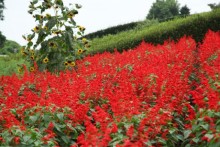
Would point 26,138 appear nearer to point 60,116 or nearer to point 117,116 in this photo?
point 60,116

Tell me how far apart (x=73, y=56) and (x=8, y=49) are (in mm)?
34909

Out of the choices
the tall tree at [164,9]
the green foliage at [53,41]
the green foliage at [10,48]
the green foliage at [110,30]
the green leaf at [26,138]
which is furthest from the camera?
the tall tree at [164,9]

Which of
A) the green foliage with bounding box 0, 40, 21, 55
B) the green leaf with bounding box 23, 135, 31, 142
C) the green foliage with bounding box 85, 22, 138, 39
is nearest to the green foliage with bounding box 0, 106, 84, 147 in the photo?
the green leaf with bounding box 23, 135, 31, 142

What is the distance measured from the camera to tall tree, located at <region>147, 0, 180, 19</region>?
5856 cm

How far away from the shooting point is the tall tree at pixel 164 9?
58562 mm

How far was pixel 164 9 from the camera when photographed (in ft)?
193

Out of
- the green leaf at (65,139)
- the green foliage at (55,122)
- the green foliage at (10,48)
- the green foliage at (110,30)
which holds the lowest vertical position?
the green foliage at (10,48)

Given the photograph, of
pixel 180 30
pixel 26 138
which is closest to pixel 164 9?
pixel 180 30

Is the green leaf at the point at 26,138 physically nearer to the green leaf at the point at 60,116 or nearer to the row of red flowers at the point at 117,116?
the row of red flowers at the point at 117,116

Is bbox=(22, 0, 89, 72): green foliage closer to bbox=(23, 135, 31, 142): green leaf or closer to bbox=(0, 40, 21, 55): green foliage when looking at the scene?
bbox=(23, 135, 31, 142): green leaf

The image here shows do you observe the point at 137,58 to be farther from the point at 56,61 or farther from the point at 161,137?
the point at 161,137

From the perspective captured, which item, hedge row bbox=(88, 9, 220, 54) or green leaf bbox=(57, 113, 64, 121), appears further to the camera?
hedge row bbox=(88, 9, 220, 54)

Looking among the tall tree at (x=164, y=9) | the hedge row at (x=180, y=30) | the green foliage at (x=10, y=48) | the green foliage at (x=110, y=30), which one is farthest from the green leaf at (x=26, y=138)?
the tall tree at (x=164, y=9)

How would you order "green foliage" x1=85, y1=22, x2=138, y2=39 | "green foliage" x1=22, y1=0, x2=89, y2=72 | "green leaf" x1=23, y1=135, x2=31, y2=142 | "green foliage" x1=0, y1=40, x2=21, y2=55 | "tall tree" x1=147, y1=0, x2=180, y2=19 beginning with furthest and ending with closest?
"tall tree" x1=147, y1=0, x2=180, y2=19
"green foliage" x1=0, y1=40, x2=21, y2=55
"green foliage" x1=85, y1=22, x2=138, y2=39
"green foliage" x1=22, y1=0, x2=89, y2=72
"green leaf" x1=23, y1=135, x2=31, y2=142
